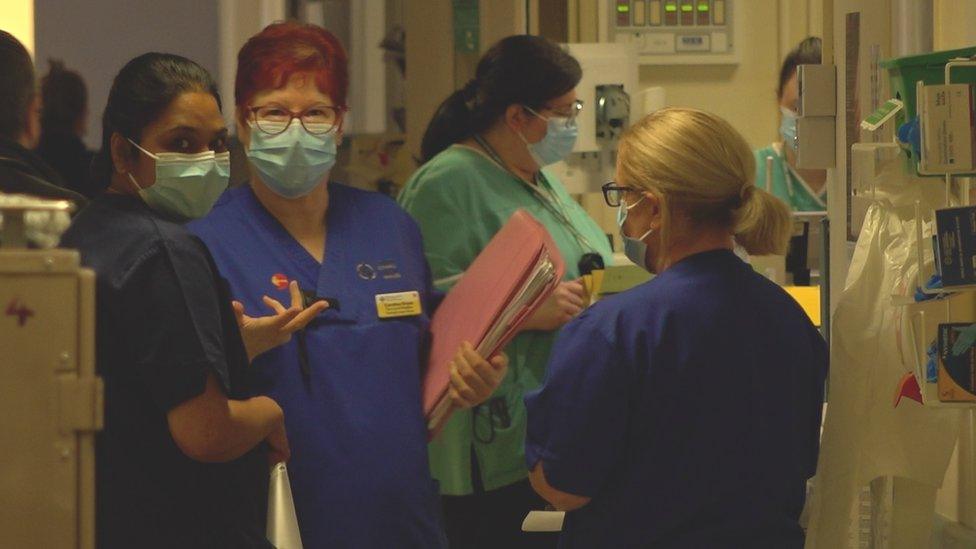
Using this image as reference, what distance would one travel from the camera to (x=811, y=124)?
8.73 ft

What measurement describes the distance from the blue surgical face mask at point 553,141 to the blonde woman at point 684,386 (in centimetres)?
115

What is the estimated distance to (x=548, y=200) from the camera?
3.06m

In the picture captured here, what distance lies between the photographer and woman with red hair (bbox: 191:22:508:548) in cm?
227

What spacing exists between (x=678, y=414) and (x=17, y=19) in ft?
5.99

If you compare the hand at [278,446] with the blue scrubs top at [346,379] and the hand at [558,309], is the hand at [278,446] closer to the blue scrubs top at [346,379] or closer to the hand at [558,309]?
the blue scrubs top at [346,379]

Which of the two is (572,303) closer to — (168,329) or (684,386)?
(684,386)

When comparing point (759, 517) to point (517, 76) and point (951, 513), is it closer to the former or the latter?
point (951, 513)

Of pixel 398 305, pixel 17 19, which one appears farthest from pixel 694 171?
pixel 17 19

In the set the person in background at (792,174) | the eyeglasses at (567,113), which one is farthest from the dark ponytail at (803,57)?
the eyeglasses at (567,113)

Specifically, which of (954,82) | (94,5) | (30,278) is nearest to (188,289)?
(30,278)

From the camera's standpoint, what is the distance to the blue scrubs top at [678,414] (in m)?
1.84

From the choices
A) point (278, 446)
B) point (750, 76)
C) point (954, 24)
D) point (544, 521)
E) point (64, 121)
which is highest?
point (750, 76)

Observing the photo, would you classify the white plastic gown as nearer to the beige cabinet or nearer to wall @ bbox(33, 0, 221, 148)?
the beige cabinet

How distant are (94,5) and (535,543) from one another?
228 cm
